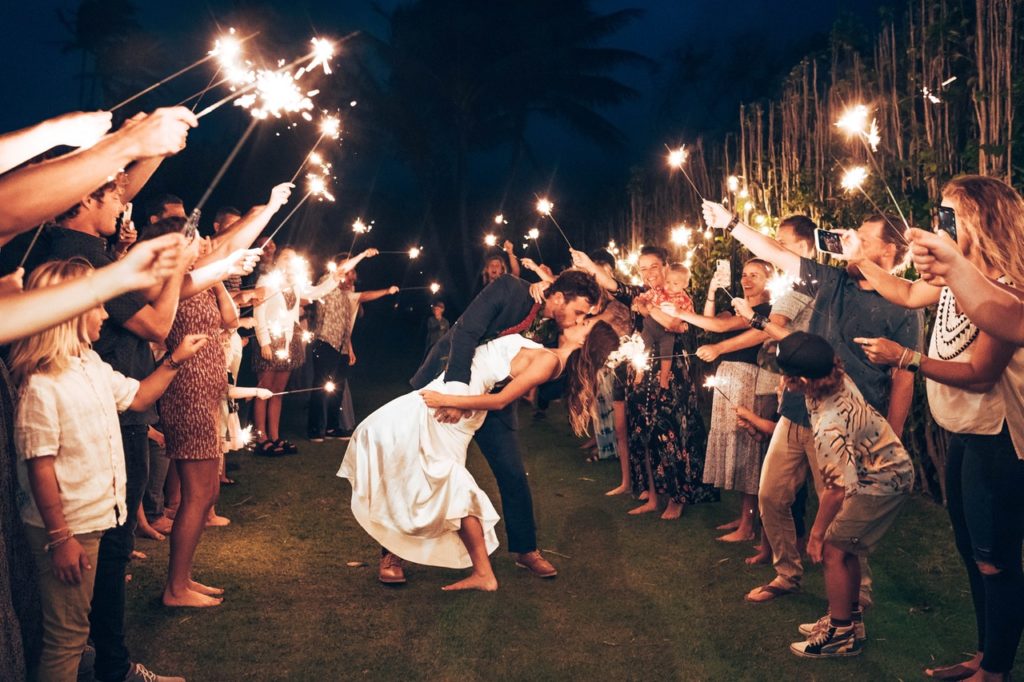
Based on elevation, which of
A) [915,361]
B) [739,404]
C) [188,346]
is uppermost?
Answer: [188,346]

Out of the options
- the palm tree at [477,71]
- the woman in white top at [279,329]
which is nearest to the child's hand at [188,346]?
the woman in white top at [279,329]

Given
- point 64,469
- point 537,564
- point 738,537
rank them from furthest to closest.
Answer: point 738,537 → point 537,564 → point 64,469

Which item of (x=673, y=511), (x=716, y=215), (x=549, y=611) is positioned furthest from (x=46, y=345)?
(x=673, y=511)

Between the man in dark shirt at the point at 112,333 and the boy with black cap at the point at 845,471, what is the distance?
2.86 metres

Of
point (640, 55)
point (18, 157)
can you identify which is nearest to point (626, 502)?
point (18, 157)

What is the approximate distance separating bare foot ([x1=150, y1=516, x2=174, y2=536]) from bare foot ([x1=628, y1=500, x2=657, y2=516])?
11.4ft

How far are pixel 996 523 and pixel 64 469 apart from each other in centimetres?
359

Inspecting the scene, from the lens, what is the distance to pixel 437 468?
187 inches

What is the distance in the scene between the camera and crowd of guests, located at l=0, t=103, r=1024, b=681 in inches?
84.9

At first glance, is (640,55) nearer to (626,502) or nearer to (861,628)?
→ (626,502)

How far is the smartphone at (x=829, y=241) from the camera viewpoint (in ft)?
13.1

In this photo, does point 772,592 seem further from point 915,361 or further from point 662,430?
point 662,430

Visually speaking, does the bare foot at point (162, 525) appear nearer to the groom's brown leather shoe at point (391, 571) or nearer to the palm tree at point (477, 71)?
the groom's brown leather shoe at point (391, 571)

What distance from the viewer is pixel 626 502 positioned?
6.87 meters
